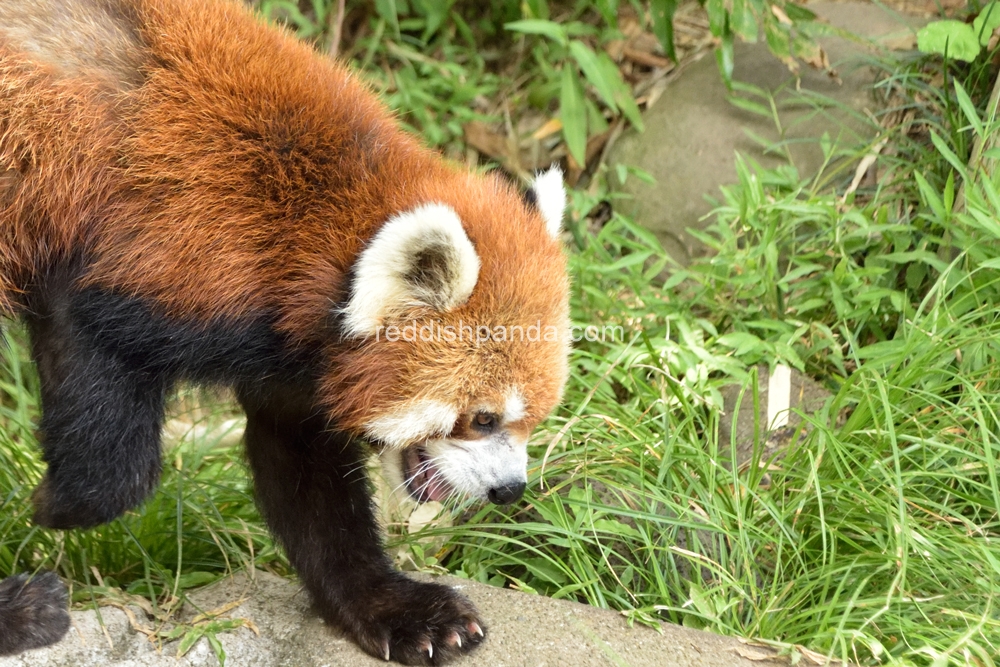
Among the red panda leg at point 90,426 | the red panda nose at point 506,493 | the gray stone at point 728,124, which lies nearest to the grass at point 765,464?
the red panda nose at point 506,493

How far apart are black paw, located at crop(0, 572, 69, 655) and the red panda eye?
1322 mm

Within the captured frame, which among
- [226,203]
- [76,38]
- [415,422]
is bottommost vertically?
[415,422]

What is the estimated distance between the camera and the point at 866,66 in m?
4.89

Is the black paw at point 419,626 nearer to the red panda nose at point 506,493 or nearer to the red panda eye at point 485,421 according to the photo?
the red panda nose at point 506,493

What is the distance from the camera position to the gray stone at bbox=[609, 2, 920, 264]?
→ 16.0 ft

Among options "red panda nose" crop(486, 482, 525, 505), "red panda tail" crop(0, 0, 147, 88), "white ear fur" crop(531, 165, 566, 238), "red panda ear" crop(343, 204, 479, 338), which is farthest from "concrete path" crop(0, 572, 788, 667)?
"red panda tail" crop(0, 0, 147, 88)

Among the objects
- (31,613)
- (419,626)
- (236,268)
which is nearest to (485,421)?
(419,626)

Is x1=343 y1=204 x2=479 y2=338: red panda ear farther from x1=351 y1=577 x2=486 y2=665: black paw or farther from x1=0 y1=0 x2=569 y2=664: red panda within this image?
x1=351 y1=577 x2=486 y2=665: black paw

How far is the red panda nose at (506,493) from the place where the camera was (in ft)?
9.06

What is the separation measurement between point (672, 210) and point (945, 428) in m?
2.23

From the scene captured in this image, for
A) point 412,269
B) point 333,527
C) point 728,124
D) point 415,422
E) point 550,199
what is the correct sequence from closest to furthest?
point 412,269, point 415,422, point 550,199, point 333,527, point 728,124

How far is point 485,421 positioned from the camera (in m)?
2.68

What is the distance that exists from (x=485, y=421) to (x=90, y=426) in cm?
103

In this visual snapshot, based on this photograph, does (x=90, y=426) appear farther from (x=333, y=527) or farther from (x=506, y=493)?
(x=506, y=493)
